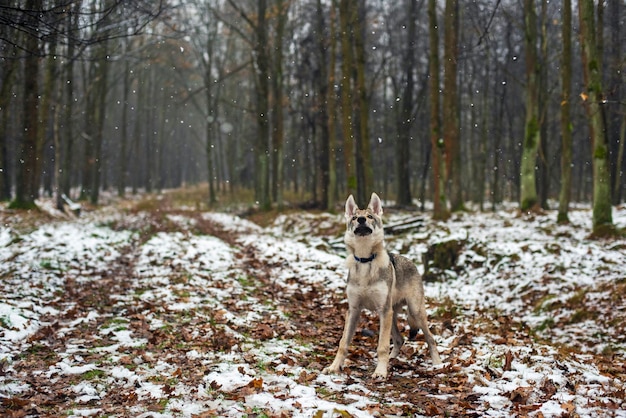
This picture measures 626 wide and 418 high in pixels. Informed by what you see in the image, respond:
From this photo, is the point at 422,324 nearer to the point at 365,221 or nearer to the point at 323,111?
the point at 365,221

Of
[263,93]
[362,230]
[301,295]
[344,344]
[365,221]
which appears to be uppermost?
[263,93]

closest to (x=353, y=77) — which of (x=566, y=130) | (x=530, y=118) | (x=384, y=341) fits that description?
(x=530, y=118)

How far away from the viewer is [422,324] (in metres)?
6.25

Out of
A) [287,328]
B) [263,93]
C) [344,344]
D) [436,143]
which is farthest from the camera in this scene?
[263,93]

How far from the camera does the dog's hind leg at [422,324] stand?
241 inches

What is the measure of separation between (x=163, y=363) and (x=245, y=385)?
4.58 feet

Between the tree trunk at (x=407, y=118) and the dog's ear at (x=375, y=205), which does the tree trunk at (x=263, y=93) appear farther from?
the dog's ear at (x=375, y=205)

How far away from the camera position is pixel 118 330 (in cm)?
717

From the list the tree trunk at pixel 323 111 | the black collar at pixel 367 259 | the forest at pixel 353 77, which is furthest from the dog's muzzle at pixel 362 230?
the tree trunk at pixel 323 111

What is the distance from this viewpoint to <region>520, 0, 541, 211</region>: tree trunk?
1731 cm

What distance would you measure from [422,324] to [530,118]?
552 inches

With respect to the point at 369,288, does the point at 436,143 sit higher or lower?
higher

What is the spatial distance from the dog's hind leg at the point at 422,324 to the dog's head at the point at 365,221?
4.11 ft

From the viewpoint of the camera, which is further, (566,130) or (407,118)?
(407,118)
